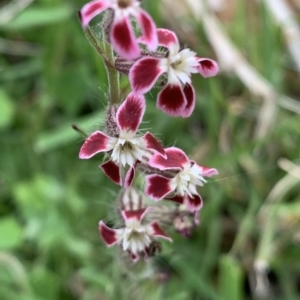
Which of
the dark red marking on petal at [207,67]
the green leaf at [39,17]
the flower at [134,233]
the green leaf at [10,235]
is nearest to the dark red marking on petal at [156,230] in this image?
the flower at [134,233]

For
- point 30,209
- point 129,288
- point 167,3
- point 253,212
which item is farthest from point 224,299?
point 167,3

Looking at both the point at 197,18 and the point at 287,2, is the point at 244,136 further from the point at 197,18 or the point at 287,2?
the point at 287,2

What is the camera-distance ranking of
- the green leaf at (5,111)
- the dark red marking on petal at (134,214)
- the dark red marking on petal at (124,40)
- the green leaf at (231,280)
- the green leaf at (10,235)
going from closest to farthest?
the dark red marking on petal at (124,40), the dark red marking on petal at (134,214), the green leaf at (231,280), the green leaf at (10,235), the green leaf at (5,111)

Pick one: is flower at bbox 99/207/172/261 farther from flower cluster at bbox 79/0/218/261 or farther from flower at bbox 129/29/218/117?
flower at bbox 129/29/218/117

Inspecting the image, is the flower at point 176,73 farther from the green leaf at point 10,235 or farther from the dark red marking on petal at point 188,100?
the green leaf at point 10,235

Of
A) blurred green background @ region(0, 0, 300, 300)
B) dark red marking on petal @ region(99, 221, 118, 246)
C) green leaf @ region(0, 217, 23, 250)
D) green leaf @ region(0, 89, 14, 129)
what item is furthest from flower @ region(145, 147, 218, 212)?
green leaf @ region(0, 89, 14, 129)

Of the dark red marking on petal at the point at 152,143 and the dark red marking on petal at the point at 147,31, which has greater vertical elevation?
the dark red marking on petal at the point at 147,31

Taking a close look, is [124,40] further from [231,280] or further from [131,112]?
[231,280]
